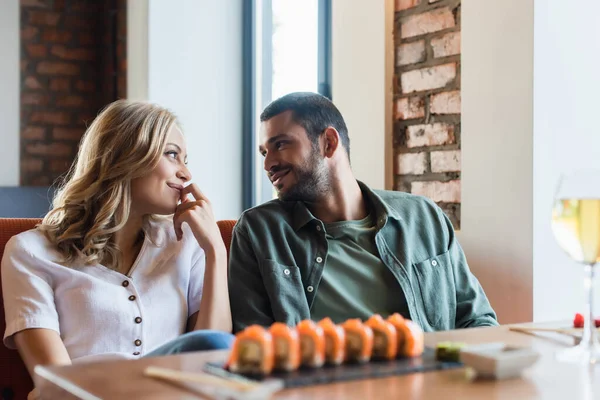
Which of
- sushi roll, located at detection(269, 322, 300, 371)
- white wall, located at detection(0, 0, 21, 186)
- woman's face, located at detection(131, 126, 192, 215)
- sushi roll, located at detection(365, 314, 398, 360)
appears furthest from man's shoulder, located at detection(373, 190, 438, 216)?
white wall, located at detection(0, 0, 21, 186)

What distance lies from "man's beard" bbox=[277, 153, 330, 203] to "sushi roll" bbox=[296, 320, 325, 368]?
41.9 inches

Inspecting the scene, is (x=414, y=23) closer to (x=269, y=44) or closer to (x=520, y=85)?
(x=520, y=85)

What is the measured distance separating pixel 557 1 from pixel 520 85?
0.79 ft

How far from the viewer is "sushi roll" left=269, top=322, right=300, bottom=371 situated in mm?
881

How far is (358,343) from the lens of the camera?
94cm

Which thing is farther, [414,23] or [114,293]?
[414,23]

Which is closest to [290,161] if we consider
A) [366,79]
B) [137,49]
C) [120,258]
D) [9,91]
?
[120,258]

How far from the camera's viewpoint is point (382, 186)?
97.7 inches

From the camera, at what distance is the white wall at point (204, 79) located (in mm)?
3699

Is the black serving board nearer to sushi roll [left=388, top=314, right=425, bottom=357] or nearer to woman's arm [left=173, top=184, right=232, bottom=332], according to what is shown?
sushi roll [left=388, top=314, right=425, bottom=357]

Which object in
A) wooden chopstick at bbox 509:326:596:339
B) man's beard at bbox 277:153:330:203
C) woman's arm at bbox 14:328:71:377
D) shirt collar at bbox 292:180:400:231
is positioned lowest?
woman's arm at bbox 14:328:71:377

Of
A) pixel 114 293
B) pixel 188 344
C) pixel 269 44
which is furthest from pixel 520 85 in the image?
pixel 269 44

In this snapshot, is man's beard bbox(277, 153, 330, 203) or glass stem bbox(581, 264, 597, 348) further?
man's beard bbox(277, 153, 330, 203)

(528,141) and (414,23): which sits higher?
(414,23)
